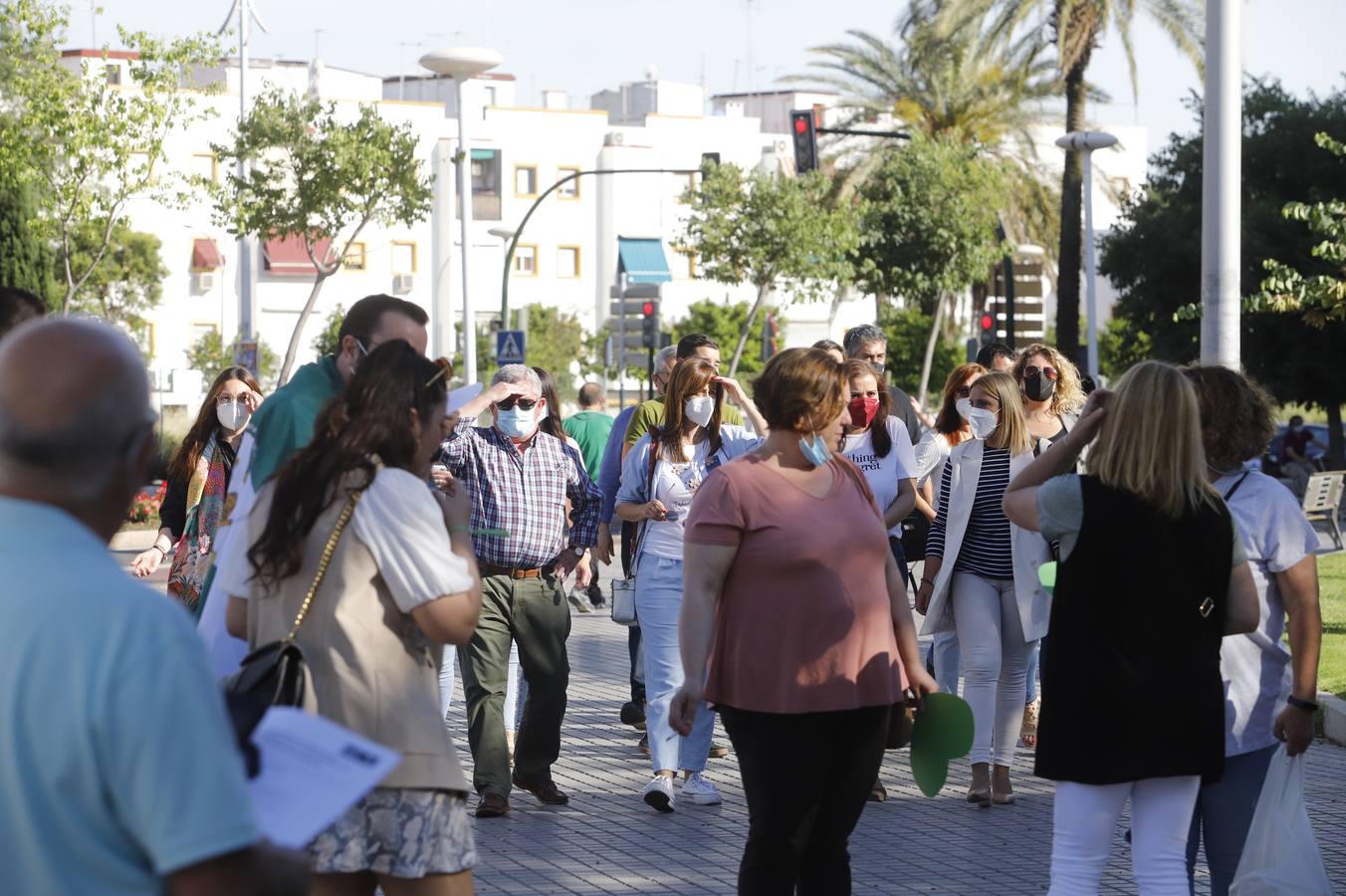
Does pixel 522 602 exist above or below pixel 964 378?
below

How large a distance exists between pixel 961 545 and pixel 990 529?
5.8 inches

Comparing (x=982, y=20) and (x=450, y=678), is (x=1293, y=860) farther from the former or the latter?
(x=982, y=20)

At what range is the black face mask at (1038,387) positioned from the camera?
895 centimetres

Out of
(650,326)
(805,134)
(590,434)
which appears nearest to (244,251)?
(650,326)

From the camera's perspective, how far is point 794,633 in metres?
4.97

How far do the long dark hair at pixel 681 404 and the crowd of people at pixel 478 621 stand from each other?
1507mm

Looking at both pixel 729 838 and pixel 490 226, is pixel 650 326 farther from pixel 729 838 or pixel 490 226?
pixel 490 226

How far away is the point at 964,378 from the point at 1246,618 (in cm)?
468

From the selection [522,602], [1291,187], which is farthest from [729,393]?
[1291,187]

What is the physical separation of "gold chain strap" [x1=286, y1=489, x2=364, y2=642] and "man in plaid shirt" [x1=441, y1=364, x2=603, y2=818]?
13.2ft

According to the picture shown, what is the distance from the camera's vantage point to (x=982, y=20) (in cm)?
3094

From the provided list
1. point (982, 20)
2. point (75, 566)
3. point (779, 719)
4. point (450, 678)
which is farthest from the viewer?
point (982, 20)

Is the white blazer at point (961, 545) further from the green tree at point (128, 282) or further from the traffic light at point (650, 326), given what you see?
the green tree at point (128, 282)

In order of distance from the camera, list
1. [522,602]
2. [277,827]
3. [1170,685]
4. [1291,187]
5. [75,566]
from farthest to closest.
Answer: [1291,187] < [522,602] < [1170,685] < [277,827] < [75,566]
